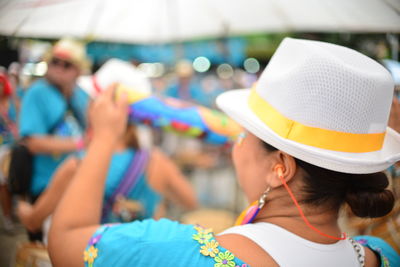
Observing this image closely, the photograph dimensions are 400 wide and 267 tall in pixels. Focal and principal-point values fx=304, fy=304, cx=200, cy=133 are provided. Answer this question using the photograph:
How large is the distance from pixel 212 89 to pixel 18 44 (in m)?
5.47

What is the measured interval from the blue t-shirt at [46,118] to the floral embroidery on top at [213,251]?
157 centimetres

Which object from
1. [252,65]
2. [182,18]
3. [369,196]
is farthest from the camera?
[252,65]

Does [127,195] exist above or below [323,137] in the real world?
below

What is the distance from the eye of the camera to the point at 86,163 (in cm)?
103

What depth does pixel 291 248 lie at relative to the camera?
82 centimetres

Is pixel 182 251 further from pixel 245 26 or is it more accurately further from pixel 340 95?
pixel 245 26

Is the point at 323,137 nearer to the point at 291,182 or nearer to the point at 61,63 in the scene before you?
the point at 291,182

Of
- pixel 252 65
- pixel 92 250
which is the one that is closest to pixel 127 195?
pixel 92 250

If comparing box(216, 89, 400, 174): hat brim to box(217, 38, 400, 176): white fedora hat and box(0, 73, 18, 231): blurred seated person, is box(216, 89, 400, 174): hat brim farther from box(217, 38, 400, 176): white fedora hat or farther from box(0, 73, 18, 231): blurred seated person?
box(0, 73, 18, 231): blurred seated person

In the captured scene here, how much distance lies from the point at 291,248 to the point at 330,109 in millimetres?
386

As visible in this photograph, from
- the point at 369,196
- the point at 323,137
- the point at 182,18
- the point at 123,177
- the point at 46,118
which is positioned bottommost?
the point at 123,177

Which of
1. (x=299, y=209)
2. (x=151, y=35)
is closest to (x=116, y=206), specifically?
(x=299, y=209)

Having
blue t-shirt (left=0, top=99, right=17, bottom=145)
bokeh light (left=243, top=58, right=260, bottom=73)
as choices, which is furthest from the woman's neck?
bokeh light (left=243, top=58, right=260, bottom=73)

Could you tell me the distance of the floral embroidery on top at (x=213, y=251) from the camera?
76 centimetres
